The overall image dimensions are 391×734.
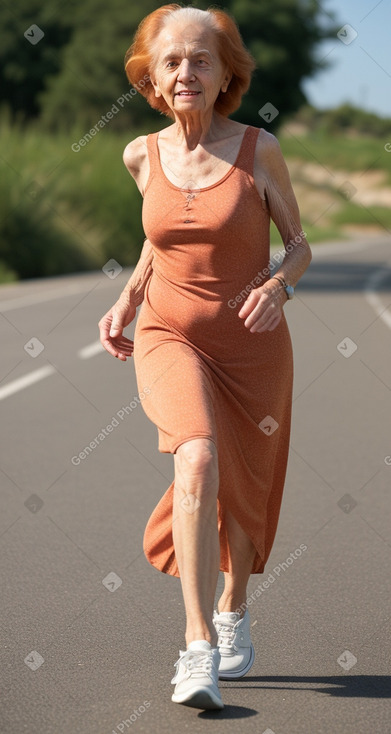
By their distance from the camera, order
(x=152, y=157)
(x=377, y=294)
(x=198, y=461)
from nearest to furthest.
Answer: (x=198, y=461), (x=152, y=157), (x=377, y=294)

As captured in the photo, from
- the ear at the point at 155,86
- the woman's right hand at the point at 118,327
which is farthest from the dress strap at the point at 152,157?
the woman's right hand at the point at 118,327

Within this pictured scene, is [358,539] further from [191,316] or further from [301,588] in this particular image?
[191,316]

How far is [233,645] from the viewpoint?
433 cm

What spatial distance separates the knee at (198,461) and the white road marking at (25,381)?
264 inches

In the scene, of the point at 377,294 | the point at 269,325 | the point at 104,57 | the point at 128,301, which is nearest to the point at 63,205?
the point at 377,294

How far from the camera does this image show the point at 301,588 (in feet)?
17.5

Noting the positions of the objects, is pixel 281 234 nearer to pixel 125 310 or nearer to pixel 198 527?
pixel 125 310

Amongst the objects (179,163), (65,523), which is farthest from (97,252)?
(179,163)

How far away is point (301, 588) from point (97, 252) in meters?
27.8

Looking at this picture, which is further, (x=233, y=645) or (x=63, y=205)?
A: (x=63, y=205)

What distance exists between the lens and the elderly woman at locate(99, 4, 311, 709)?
3949 mm

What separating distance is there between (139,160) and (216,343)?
0.69 meters

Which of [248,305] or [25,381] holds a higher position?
Answer: [25,381]

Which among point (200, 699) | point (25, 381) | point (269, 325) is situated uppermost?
point (25, 381)
